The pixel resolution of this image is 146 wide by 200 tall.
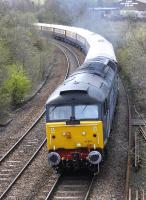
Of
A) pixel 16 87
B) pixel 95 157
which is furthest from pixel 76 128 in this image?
pixel 16 87

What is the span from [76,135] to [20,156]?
3.69 metres

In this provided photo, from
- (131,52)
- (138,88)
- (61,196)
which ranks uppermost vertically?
(131,52)

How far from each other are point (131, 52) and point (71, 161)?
17.6m

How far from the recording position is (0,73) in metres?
24.1

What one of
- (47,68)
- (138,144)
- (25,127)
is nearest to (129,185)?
(138,144)

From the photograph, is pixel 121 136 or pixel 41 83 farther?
pixel 41 83

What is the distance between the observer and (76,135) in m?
13.7

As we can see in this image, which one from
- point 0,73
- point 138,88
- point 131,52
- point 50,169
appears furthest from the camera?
point 131,52

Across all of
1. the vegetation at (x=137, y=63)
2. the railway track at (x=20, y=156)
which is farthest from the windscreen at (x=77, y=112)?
the vegetation at (x=137, y=63)

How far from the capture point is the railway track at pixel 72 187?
508 inches

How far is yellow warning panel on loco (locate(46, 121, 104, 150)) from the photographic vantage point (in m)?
13.6

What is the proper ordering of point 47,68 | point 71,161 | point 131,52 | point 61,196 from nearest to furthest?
point 61,196
point 71,161
point 131,52
point 47,68

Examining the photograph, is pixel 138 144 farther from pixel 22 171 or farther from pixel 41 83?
pixel 41 83

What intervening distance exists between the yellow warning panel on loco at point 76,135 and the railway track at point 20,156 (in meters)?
1.82
